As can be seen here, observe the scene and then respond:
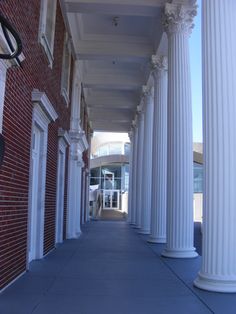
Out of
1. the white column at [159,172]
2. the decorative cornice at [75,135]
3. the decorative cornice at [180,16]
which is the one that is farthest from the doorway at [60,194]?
the decorative cornice at [180,16]

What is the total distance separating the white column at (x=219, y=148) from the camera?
6.80 metres

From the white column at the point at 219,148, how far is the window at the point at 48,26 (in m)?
3.48

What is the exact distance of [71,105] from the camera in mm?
16625

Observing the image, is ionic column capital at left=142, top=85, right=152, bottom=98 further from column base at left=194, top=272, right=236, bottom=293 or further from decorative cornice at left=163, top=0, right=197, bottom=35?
column base at left=194, top=272, right=236, bottom=293

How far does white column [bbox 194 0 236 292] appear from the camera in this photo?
22.3ft

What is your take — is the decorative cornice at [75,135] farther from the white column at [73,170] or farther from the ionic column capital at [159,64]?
the ionic column capital at [159,64]

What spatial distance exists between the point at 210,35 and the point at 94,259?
5.92 m

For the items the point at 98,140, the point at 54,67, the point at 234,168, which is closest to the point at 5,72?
the point at 234,168

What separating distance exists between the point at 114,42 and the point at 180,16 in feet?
17.7

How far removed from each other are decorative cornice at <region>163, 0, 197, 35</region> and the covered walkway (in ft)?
19.7

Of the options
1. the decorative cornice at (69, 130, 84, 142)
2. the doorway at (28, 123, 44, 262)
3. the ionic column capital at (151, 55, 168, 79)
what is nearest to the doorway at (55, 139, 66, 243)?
the decorative cornice at (69, 130, 84, 142)

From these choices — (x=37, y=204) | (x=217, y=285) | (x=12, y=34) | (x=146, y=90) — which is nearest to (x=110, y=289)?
(x=217, y=285)

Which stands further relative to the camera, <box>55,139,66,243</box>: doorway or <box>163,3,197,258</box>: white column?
<box>55,139,66,243</box>: doorway

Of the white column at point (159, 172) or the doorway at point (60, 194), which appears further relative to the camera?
the white column at point (159, 172)
